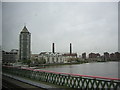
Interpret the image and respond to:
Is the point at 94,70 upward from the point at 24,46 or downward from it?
downward

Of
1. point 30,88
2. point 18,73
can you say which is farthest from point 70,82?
point 18,73

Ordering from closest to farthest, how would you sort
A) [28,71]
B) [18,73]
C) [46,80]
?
1. [46,80]
2. [28,71]
3. [18,73]

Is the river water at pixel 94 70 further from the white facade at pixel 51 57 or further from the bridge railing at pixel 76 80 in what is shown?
the white facade at pixel 51 57

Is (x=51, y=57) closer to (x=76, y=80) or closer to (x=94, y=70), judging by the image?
(x=94, y=70)

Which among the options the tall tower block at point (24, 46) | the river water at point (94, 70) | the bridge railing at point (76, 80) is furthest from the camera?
the tall tower block at point (24, 46)

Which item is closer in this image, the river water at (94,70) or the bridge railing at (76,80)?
the bridge railing at (76,80)

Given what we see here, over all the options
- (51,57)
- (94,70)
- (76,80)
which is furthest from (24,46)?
(76,80)

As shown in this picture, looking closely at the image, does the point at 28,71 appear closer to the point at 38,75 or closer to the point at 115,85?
the point at 38,75

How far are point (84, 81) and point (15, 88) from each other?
3.13 m

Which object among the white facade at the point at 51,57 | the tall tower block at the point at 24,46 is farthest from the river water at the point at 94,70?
the tall tower block at the point at 24,46

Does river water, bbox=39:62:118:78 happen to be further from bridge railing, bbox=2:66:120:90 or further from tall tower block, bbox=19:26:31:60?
tall tower block, bbox=19:26:31:60

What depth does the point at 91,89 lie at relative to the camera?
13.8 feet

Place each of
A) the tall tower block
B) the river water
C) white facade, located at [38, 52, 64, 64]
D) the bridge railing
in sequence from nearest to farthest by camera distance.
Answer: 1. the bridge railing
2. the river water
3. white facade, located at [38, 52, 64, 64]
4. the tall tower block

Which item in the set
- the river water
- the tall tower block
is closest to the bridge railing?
the river water
